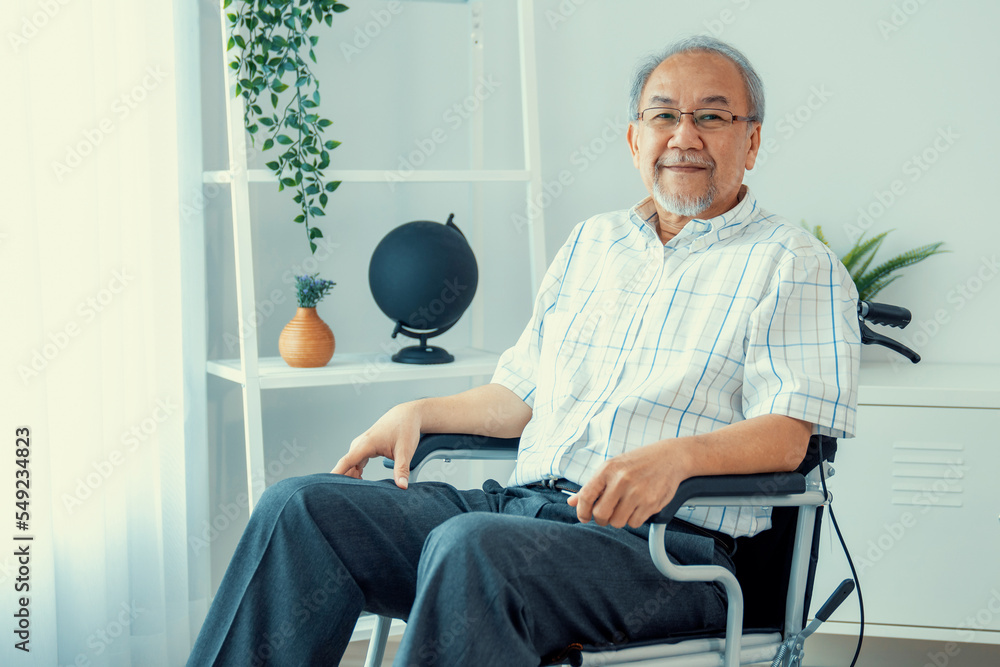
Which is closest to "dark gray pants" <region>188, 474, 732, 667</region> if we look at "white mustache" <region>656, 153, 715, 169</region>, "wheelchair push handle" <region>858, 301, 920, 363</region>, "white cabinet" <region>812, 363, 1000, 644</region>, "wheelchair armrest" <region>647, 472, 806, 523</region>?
"wheelchair armrest" <region>647, 472, 806, 523</region>

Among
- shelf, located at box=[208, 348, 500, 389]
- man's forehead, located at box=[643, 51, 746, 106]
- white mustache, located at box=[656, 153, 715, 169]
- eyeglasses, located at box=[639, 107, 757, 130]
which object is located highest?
man's forehead, located at box=[643, 51, 746, 106]

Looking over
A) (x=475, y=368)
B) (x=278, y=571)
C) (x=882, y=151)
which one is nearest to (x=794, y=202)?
(x=882, y=151)

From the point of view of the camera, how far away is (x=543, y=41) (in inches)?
90.3

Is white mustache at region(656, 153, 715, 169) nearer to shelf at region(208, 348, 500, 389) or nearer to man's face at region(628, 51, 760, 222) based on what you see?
man's face at region(628, 51, 760, 222)

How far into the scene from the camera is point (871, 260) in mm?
2127

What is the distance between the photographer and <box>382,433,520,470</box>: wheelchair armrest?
4.38ft

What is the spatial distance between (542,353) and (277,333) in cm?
90

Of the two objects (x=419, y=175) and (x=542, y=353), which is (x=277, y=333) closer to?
(x=419, y=175)

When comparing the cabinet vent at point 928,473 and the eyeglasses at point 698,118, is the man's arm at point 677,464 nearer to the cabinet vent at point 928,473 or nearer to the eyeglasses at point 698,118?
the eyeglasses at point 698,118
